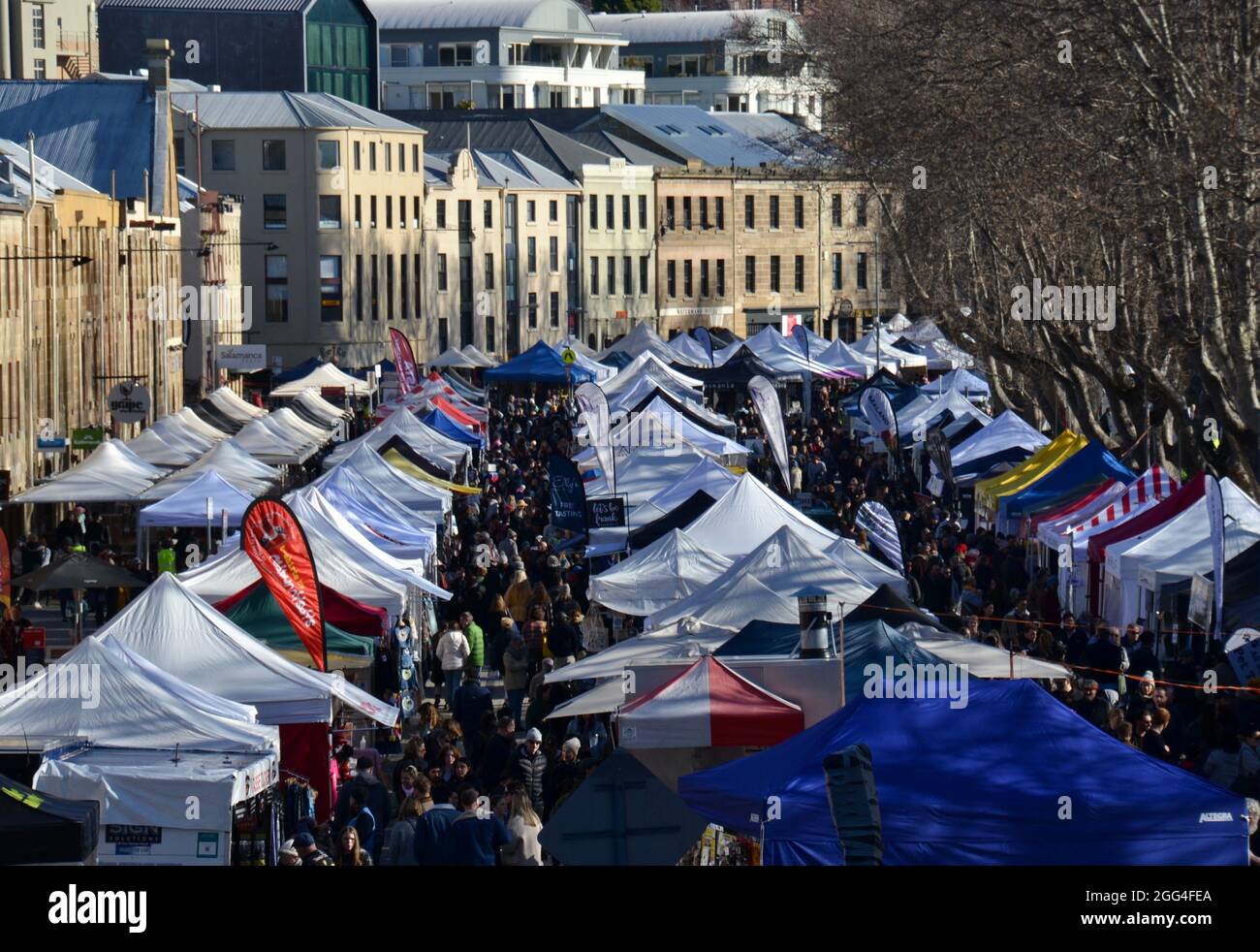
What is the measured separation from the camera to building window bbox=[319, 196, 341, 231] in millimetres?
82375

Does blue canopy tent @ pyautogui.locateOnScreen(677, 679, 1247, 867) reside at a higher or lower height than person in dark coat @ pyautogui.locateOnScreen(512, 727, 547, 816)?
higher

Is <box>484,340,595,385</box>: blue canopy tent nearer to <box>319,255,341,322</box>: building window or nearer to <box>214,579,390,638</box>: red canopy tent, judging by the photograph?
<box>319,255,341,322</box>: building window

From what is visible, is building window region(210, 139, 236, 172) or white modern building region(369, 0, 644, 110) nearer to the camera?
building window region(210, 139, 236, 172)

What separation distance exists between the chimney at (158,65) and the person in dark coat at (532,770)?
48238 mm

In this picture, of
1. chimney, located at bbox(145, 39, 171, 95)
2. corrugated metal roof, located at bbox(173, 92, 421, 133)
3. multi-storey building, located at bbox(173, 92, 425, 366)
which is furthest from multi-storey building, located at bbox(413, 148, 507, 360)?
chimney, located at bbox(145, 39, 171, 95)

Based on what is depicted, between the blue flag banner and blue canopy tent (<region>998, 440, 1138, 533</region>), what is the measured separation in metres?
5.47

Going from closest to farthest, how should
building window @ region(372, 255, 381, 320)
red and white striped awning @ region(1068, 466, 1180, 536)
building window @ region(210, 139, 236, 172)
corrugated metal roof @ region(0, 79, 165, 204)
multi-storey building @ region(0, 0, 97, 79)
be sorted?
red and white striped awning @ region(1068, 466, 1180, 536) → corrugated metal roof @ region(0, 79, 165, 204) → building window @ region(210, 139, 236, 172) → building window @ region(372, 255, 381, 320) → multi-storey building @ region(0, 0, 97, 79)

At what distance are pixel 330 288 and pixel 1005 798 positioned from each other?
239 feet

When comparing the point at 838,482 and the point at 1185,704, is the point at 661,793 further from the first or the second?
the point at 838,482

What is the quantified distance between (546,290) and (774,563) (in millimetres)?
73881

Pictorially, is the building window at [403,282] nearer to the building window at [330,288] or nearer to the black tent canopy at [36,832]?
the building window at [330,288]

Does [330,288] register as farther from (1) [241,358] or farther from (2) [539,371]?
(1) [241,358]

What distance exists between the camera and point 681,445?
37906mm

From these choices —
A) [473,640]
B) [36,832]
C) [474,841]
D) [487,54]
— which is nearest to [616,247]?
[487,54]
